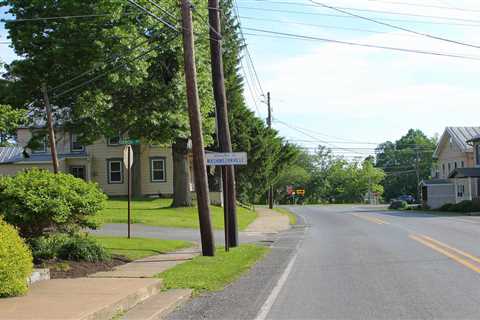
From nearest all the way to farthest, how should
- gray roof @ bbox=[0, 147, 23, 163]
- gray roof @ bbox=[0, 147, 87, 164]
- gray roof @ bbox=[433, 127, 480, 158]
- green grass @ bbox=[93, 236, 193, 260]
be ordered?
green grass @ bbox=[93, 236, 193, 260], gray roof @ bbox=[0, 147, 87, 164], gray roof @ bbox=[0, 147, 23, 163], gray roof @ bbox=[433, 127, 480, 158]

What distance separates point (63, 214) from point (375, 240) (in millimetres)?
12396

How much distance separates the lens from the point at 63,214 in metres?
12.8

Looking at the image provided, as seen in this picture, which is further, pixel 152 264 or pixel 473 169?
pixel 473 169

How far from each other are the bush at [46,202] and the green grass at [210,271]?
218cm

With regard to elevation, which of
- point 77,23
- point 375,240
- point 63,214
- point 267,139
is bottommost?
point 375,240

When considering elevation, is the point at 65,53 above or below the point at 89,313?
above

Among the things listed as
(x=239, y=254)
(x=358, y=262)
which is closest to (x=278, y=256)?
(x=239, y=254)

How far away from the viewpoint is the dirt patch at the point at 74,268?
41.3 feet

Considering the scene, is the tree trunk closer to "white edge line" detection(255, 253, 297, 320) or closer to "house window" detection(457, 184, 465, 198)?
"white edge line" detection(255, 253, 297, 320)

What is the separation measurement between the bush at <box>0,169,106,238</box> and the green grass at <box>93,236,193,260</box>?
9.26ft

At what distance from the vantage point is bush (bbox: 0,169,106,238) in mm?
12648

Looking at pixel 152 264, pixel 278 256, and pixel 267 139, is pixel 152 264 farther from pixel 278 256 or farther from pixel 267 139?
pixel 267 139

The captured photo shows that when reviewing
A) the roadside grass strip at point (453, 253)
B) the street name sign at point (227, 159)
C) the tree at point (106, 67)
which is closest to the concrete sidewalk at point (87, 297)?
the street name sign at point (227, 159)

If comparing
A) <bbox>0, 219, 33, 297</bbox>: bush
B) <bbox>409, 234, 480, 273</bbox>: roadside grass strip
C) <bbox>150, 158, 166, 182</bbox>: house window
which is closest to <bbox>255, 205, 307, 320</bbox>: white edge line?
<bbox>0, 219, 33, 297</bbox>: bush
